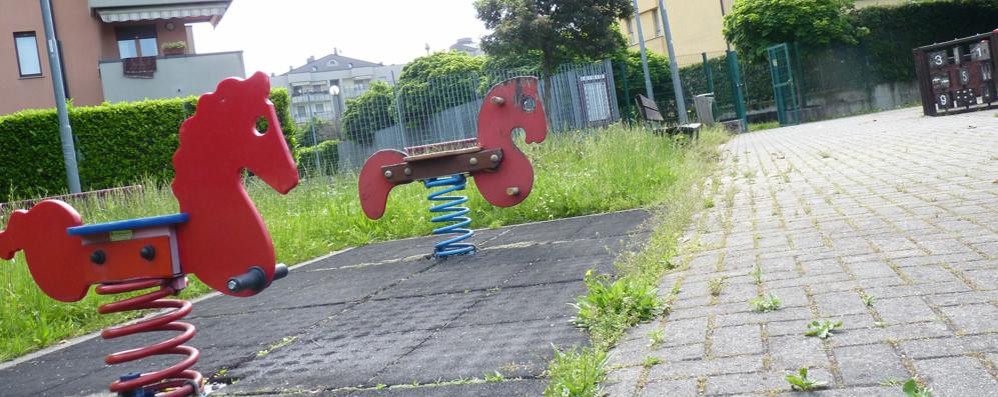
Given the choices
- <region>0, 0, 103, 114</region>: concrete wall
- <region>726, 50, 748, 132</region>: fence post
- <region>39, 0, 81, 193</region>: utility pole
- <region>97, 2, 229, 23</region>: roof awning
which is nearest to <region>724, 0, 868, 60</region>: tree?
<region>726, 50, 748, 132</region>: fence post

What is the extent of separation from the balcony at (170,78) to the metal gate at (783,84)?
17.5m

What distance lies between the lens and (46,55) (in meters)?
31.8

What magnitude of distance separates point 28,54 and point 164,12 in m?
4.70

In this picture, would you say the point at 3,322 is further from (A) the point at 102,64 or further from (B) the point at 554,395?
(A) the point at 102,64

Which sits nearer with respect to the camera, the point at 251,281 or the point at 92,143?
the point at 251,281

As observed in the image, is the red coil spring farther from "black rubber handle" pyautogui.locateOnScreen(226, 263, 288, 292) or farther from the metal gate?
the metal gate

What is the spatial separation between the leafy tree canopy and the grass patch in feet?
60.7

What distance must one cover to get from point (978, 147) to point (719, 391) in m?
8.51

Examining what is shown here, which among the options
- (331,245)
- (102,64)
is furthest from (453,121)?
(102,64)

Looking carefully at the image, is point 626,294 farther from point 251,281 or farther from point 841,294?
point 251,281

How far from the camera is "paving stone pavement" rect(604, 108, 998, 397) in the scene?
299 cm

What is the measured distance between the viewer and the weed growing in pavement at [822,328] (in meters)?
3.39

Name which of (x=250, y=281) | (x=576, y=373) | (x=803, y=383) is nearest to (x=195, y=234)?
(x=250, y=281)

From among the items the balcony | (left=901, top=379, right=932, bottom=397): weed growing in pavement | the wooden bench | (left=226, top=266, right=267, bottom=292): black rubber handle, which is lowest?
(left=901, top=379, right=932, bottom=397): weed growing in pavement
